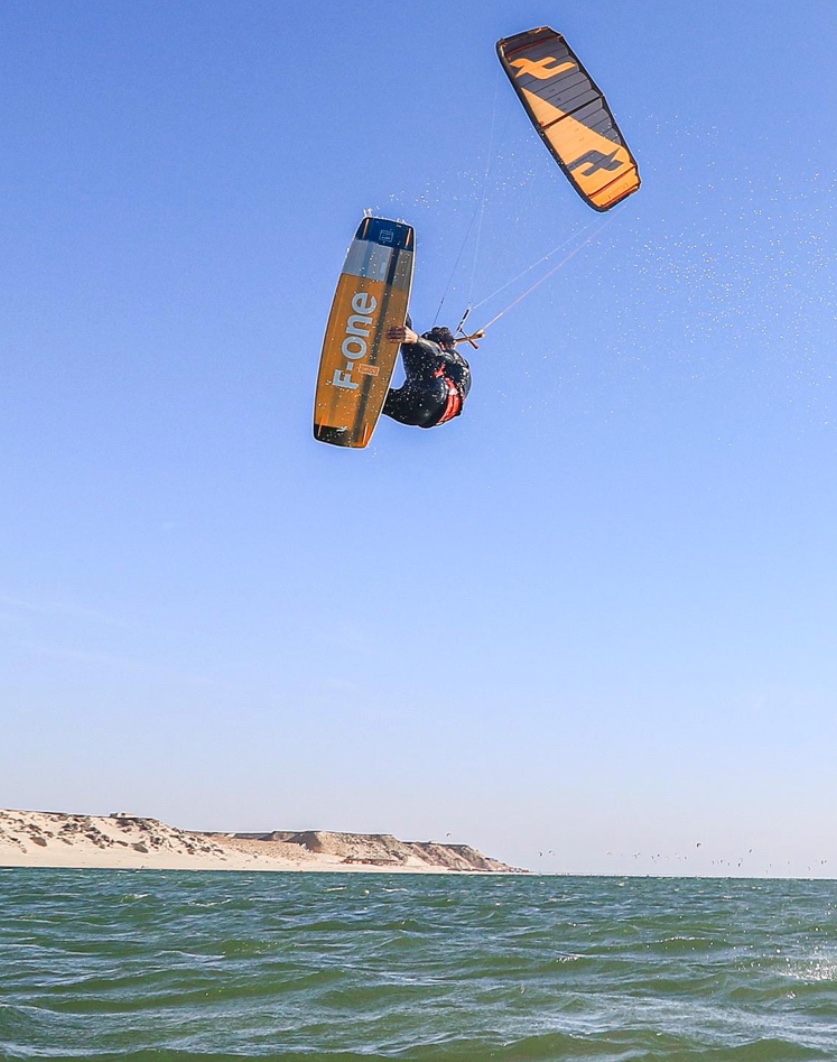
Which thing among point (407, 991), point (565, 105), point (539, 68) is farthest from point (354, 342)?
point (407, 991)

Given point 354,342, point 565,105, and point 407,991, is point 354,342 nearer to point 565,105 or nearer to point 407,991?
point 565,105

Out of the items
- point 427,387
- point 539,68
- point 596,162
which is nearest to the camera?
point 427,387

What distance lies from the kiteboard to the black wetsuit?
27cm

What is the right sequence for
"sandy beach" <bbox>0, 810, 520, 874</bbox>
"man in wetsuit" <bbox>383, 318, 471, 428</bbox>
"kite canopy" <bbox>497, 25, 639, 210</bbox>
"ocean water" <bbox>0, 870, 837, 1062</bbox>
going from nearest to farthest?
"ocean water" <bbox>0, 870, 837, 1062</bbox>, "man in wetsuit" <bbox>383, 318, 471, 428</bbox>, "kite canopy" <bbox>497, 25, 639, 210</bbox>, "sandy beach" <bbox>0, 810, 520, 874</bbox>

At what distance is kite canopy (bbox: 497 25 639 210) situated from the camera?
11289 millimetres

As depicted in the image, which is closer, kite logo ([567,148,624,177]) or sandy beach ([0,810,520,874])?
kite logo ([567,148,624,177])

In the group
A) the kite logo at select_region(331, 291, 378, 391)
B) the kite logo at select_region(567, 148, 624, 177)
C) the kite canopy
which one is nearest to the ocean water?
the kite logo at select_region(331, 291, 378, 391)

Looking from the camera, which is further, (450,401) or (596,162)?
(596,162)

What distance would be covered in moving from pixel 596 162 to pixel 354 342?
14.1 ft

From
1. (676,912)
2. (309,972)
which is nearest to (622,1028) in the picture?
(309,972)

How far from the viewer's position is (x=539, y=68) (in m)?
11.3

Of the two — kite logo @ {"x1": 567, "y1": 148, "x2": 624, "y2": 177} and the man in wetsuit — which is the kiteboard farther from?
kite logo @ {"x1": 567, "y1": 148, "x2": 624, "y2": 177}

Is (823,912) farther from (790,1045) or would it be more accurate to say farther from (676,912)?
(790,1045)

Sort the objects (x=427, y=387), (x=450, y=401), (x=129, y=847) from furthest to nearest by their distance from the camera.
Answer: (x=129, y=847) < (x=450, y=401) < (x=427, y=387)
